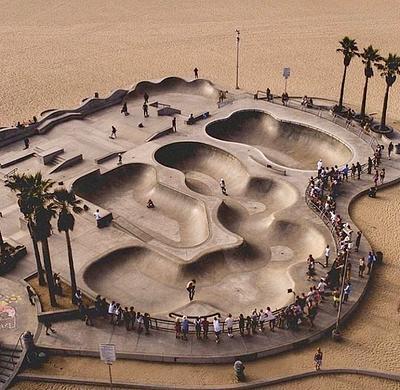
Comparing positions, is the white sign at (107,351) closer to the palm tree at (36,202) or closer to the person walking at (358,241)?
the palm tree at (36,202)

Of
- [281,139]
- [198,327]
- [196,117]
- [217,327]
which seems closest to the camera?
[217,327]

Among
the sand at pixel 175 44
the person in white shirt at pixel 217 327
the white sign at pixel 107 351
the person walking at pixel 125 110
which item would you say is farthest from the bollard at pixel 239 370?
the sand at pixel 175 44

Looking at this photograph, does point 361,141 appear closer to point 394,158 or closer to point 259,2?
point 394,158

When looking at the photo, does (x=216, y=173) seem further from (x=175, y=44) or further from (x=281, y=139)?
(x=175, y=44)

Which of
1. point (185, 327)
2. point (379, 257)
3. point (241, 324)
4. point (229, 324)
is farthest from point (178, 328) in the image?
point (379, 257)

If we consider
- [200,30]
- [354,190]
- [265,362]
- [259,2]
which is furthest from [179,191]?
[259,2]
